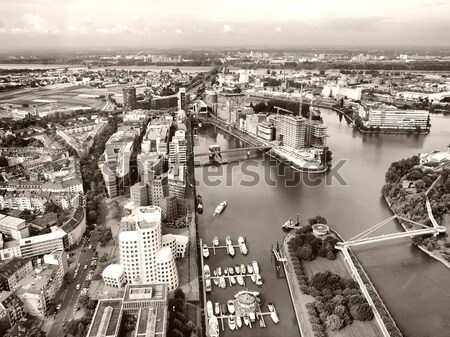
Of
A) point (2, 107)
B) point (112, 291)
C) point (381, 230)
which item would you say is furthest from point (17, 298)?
point (2, 107)

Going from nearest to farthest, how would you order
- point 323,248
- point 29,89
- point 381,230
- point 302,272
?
point 302,272, point 323,248, point 381,230, point 29,89

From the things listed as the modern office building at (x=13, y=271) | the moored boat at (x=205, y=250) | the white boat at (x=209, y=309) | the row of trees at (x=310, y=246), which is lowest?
the white boat at (x=209, y=309)

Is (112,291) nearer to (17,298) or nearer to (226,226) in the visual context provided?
(17,298)

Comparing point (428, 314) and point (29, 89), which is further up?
point (29, 89)

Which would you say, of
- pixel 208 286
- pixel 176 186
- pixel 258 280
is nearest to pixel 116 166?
pixel 176 186

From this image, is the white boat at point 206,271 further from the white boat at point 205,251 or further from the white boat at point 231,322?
Result: the white boat at point 231,322

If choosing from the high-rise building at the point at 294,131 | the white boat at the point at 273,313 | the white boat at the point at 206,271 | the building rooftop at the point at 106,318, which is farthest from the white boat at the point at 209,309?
the high-rise building at the point at 294,131

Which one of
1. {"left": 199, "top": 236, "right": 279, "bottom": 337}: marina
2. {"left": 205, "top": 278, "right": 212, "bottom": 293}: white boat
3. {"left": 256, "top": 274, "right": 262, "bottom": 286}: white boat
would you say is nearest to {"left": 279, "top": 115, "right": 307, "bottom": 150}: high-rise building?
{"left": 199, "top": 236, "right": 279, "bottom": 337}: marina
